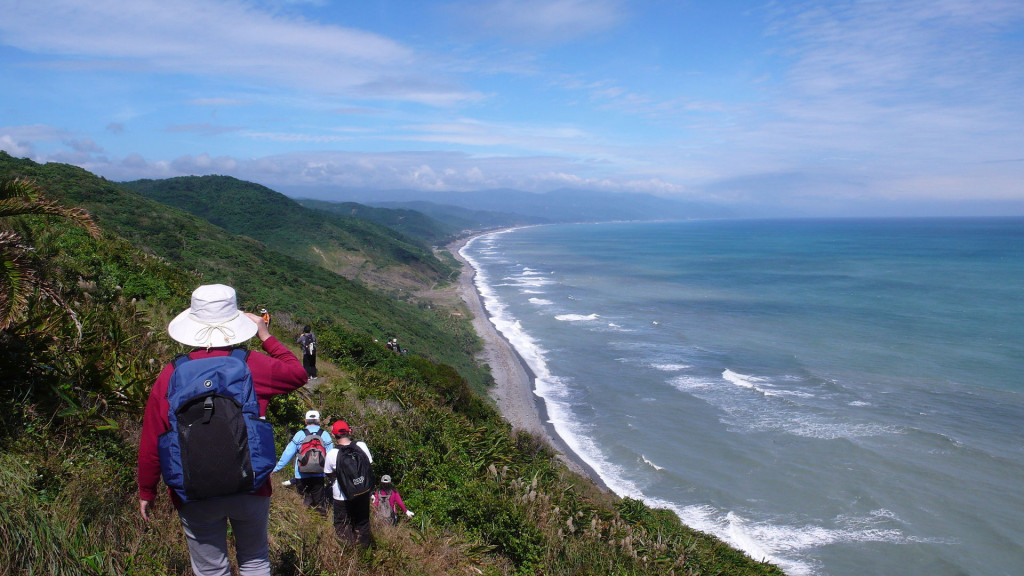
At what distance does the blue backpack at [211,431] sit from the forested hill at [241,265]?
70.6ft

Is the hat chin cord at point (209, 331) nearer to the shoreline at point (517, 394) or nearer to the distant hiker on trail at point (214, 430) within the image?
the distant hiker on trail at point (214, 430)

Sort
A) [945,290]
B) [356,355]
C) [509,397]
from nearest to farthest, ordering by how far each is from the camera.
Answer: [356,355], [509,397], [945,290]

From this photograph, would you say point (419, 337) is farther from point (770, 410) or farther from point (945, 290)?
point (945, 290)

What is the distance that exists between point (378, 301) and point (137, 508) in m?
39.3

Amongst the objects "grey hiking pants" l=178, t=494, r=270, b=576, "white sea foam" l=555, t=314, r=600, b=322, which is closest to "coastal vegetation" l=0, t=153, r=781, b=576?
"grey hiking pants" l=178, t=494, r=270, b=576

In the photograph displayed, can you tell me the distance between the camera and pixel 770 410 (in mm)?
26969

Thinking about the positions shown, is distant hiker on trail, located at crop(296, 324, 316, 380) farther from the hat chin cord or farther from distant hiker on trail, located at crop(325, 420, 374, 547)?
the hat chin cord

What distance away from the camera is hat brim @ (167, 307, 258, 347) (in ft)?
8.68

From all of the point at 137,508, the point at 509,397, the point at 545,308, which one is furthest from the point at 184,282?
the point at 545,308

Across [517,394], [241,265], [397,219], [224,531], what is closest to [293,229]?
[241,265]

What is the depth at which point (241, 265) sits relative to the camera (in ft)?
Result: 101

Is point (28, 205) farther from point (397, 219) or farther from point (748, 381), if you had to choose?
point (397, 219)

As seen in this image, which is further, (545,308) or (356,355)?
(545,308)

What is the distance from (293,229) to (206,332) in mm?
71366
